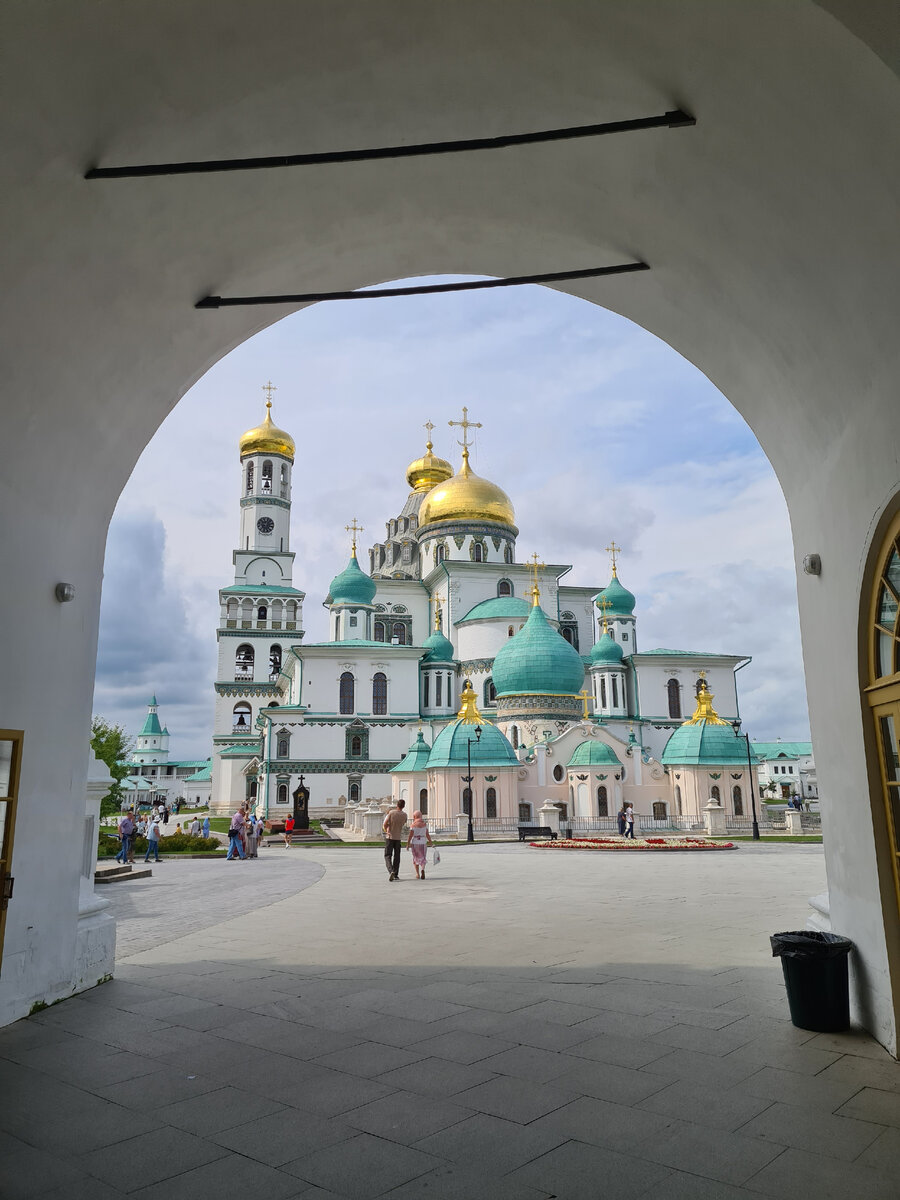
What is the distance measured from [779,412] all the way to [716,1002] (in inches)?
184

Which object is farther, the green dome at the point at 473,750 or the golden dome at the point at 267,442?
the golden dome at the point at 267,442

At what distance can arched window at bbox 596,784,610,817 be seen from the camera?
36062 mm

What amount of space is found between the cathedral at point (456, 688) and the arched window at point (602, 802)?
0.08 meters

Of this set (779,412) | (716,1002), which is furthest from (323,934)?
(779,412)

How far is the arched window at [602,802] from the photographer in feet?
118

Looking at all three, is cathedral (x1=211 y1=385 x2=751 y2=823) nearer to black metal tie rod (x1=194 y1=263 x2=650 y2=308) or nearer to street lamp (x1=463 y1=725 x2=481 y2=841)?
street lamp (x1=463 y1=725 x2=481 y2=841)

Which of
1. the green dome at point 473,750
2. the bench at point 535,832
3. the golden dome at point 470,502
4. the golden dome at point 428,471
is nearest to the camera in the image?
the bench at point 535,832

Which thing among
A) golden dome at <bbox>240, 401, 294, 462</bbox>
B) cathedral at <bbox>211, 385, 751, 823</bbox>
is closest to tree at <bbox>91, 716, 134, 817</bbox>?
cathedral at <bbox>211, 385, 751, 823</bbox>

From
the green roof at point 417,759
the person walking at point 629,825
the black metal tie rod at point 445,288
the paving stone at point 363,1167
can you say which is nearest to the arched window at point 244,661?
the green roof at point 417,759

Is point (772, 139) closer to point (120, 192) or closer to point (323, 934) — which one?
point (120, 192)

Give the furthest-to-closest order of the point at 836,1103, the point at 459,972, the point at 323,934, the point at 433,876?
1. the point at 433,876
2. the point at 323,934
3. the point at 459,972
4. the point at 836,1103

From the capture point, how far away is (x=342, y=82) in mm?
5594

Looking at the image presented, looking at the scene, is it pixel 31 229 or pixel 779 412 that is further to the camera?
pixel 779 412

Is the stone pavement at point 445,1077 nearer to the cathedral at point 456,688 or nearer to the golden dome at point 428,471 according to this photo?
the cathedral at point 456,688
